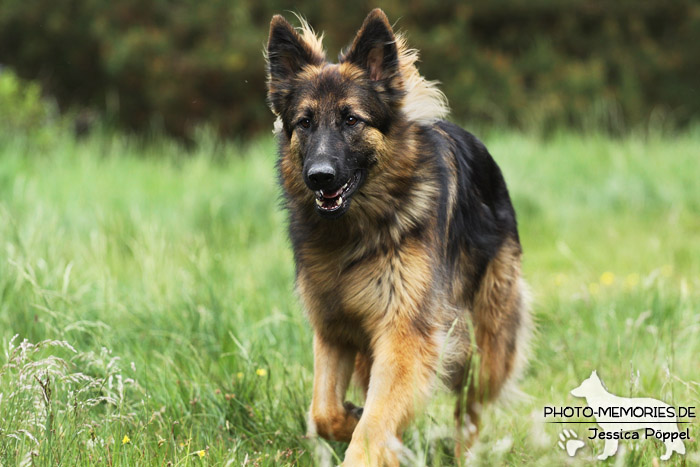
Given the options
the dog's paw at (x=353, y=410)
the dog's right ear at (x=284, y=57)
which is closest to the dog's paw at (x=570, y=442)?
the dog's paw at (x=353, y=410)

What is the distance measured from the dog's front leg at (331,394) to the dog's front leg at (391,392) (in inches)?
9.4

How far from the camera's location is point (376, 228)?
3898 millimetres

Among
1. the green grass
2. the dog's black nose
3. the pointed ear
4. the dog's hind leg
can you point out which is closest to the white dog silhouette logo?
the green grass

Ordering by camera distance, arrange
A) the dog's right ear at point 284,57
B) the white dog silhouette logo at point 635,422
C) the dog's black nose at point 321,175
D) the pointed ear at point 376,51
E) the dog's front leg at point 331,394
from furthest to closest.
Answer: the dog's right ear at point 284,57 < the pointed ear at point 376,51 < the dog's front leg at point 331,394 < the dog's black nose at point 321,175 < the white dog silhouette logo at point 635,422

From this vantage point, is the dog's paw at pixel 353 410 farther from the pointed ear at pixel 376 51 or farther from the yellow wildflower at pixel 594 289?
the yellow wildflower at pixel 594 289

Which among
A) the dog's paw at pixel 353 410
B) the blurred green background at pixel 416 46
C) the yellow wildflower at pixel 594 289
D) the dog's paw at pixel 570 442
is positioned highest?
the blurred green background at pixel 416 46

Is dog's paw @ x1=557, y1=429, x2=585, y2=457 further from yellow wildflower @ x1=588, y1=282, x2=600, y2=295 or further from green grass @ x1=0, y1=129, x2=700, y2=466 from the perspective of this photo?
yellow wildflower @ x1=588, y1=282, x2=600, y2=295

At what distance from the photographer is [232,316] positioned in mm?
4945

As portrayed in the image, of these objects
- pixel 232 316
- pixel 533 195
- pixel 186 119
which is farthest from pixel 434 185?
pixel 186 119

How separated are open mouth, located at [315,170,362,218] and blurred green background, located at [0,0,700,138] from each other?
11998mm

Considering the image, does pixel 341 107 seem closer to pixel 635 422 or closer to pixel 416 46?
pixel 635 422

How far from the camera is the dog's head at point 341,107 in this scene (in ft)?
12.5

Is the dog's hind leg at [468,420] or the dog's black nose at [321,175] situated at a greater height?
the dog's black nose at [321,175]

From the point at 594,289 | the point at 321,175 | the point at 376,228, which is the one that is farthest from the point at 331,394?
the point at 594,289
